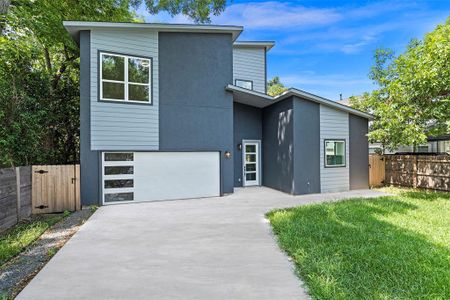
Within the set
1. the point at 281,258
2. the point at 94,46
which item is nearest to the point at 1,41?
the point at 94,46

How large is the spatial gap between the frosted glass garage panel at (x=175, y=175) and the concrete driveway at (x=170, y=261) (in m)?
2.07

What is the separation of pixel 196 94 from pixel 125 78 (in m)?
2.43

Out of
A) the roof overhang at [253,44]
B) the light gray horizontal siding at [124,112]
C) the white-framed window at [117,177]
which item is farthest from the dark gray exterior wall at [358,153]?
the white-framed window at [117,177]

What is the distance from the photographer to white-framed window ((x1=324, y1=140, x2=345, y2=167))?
1084cm

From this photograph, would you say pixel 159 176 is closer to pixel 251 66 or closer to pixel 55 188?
pixel 55 188

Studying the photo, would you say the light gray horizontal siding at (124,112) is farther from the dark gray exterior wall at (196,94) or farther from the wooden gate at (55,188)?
the wooden gate at (55,188)

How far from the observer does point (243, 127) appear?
40.9ft

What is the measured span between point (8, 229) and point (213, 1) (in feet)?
43.2

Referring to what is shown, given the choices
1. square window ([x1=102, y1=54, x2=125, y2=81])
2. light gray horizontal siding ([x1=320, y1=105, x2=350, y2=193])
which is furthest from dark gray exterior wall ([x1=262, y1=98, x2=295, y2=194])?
square window ([x1=102, y1=54, x2=125, y2=81])

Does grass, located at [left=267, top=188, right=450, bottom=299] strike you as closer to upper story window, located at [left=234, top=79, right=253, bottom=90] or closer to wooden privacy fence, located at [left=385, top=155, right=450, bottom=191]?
wooden privacy fence, located at [left=385, top=155, right=450, bottom=191]

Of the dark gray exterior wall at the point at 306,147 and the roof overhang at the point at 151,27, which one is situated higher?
the roof overhang at the point at 151,27

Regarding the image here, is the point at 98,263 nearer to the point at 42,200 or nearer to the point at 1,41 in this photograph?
the point at 42,200

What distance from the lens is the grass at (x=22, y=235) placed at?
4415 mm

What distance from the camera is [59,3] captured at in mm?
11227
